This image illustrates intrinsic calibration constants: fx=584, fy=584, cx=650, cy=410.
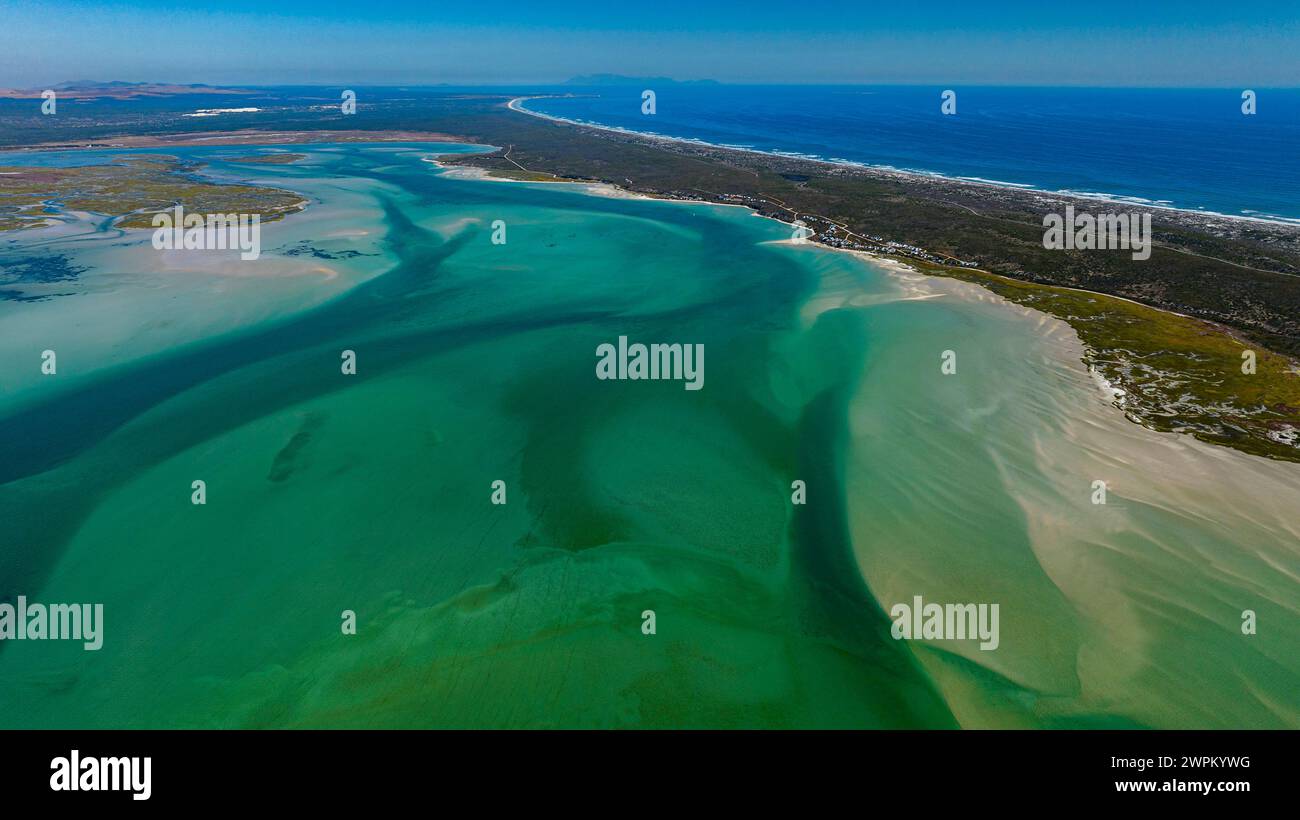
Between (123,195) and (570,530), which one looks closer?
(570,530)

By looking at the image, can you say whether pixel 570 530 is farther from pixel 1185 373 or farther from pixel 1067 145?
pixel 1067 145

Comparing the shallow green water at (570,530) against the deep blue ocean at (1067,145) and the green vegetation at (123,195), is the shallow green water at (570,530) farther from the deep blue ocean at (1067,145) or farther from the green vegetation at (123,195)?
the deep blue ocean at (1067,145)

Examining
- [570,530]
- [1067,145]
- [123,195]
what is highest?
[1067,145]

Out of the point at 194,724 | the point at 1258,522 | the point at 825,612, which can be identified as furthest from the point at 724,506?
the point at 1258,522

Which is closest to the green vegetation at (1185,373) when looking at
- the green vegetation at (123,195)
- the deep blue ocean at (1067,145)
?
the deep blue ocean at (1067,145)

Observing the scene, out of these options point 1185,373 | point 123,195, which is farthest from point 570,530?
point 123,195
